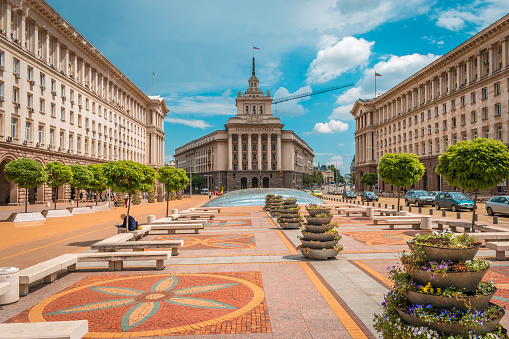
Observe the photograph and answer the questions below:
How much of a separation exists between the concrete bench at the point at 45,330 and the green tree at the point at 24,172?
995 inches

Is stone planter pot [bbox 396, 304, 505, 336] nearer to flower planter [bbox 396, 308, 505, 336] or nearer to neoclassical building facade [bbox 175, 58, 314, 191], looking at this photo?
flower planter [bbox 396, 308, 505, 336]

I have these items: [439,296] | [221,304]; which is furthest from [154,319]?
[439,296]

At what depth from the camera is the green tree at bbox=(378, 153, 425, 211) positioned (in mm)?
27438

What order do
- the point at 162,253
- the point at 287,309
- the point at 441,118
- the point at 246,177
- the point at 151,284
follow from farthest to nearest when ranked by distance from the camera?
the point at 246,177, the point at 441,118, the point at 162,253, the point at 151,284, the point at 287,309

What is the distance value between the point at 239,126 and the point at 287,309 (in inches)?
4344

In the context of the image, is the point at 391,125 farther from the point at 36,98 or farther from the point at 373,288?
the point at 373,288

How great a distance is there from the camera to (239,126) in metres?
116

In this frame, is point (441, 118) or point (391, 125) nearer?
point (441, 118)

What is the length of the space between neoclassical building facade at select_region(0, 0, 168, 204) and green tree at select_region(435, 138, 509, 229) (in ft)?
128

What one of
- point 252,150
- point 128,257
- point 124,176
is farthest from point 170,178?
point 252,150

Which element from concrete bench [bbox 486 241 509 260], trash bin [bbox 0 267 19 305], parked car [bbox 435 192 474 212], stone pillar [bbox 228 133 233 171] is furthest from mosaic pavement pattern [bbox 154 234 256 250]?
stone pillar [bbox 228 133 233 171]

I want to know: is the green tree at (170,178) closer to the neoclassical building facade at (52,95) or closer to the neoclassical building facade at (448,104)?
the neoclassical building facade at (52,95)

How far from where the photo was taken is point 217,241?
15531mm

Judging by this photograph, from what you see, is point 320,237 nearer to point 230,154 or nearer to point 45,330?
point 45,330
